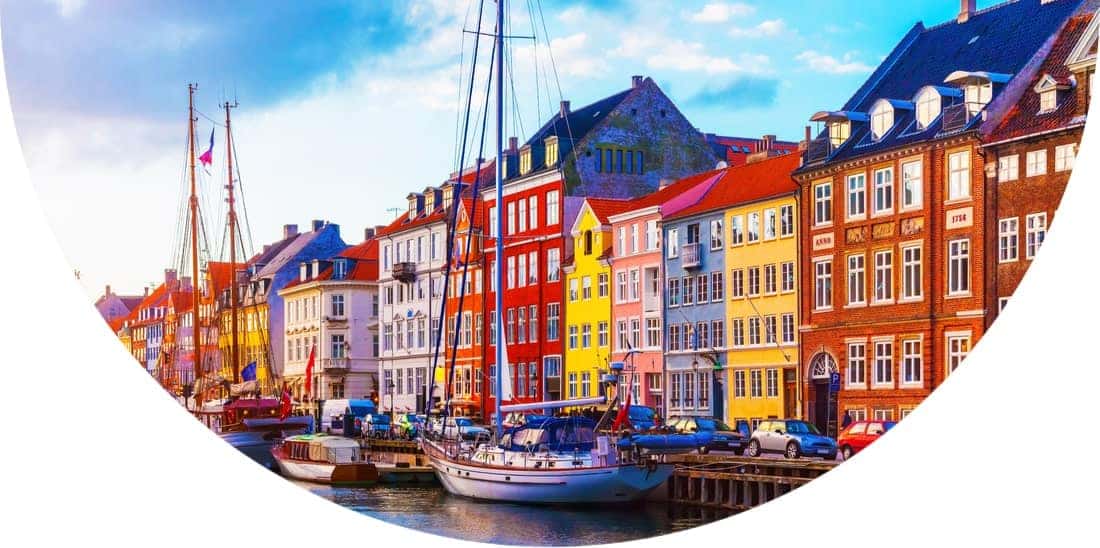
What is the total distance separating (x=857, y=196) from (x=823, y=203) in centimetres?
195

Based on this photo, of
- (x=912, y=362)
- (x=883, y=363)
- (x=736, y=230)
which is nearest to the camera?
(x=912, y=362)

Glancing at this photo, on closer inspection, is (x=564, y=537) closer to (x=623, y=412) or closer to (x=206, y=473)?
(x=623, y=412)

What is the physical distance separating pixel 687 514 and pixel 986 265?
16.3 ft

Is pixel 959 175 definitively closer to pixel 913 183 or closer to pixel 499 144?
pixel 913 183

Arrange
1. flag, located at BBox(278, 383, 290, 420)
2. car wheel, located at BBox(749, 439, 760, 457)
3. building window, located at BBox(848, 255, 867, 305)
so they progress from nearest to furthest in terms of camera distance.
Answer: building window, located at BBox(848, 255, 867, 305) → car wheel, located at BBox(749, 439, 760, 457) → flag, located at BBox(278, 383, 290, 420)

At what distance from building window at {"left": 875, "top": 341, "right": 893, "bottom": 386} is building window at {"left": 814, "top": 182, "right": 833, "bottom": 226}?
2.49 meters

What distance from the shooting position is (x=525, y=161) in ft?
133

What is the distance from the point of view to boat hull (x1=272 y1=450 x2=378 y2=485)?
29.5 m

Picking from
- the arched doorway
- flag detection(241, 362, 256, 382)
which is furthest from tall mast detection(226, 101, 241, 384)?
the arched doorway

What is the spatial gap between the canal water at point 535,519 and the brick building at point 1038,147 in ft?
16.4

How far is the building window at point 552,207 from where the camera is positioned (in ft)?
131

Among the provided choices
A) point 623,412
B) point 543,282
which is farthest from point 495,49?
point 543,282

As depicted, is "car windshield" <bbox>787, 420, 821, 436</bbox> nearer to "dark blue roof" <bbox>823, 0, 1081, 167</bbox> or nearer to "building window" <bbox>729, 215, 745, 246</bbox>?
"dark blue roof" <bbox>823, 0, 1081, 167</bbox>

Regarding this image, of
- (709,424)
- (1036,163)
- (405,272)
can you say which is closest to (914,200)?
(1036,163)
